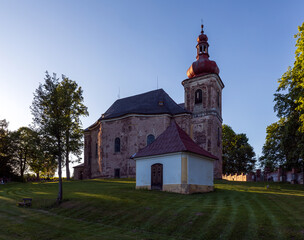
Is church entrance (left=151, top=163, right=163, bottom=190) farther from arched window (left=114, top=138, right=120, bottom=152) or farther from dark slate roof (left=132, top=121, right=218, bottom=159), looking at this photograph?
arched window (left=114, top=138, right=120, bottom=152)

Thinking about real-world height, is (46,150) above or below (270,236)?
above

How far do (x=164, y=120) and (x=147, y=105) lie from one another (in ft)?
15.7

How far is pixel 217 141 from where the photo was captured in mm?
39531

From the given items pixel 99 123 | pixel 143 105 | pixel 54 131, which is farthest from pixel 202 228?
pixel 99 123

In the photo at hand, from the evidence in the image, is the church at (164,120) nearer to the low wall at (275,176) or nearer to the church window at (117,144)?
the church window at (117,144)

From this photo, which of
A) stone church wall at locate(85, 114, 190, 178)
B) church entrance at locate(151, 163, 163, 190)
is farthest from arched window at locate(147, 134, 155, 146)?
church entrance at locate(151, 163, 163, 190)

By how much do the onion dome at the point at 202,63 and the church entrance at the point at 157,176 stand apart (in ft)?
73.8

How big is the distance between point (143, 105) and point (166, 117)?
5279 millimetres

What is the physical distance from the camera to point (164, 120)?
38.8m

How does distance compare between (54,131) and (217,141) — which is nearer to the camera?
(54,131)

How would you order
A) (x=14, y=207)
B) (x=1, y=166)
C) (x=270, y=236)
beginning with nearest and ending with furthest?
(x=270, y=236) → (x=14, y=207) → (x=1, y=166)

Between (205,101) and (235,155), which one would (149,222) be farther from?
(235,155)

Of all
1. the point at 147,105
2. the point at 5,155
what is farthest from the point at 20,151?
the point at 147,105

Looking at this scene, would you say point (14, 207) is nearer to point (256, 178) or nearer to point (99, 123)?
point (99, 123)
